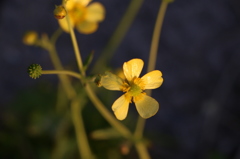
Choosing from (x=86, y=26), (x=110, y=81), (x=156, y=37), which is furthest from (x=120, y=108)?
(x=156, y=37)

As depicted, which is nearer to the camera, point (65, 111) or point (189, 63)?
point (65, 111)

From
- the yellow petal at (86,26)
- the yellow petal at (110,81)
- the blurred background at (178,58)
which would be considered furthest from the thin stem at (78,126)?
the blurred background at (178,58)

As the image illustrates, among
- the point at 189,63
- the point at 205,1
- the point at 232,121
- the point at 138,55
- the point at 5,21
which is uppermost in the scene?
the point at 5,21

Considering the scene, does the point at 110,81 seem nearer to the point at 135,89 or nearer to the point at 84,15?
the point at 135,89

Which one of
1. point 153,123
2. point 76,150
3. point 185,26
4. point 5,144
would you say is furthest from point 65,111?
point 185,26

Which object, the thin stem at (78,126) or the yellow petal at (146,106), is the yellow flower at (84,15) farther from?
the yellow petal at (146,106)

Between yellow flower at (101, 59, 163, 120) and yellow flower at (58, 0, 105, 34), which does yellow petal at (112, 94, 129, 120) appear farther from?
yellow flower at (58, 0, 105, 34)

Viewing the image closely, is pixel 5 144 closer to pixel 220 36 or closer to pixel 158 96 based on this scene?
pixel 158 96

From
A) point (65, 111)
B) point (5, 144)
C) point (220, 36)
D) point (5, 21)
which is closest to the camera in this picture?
point (65, 111)
